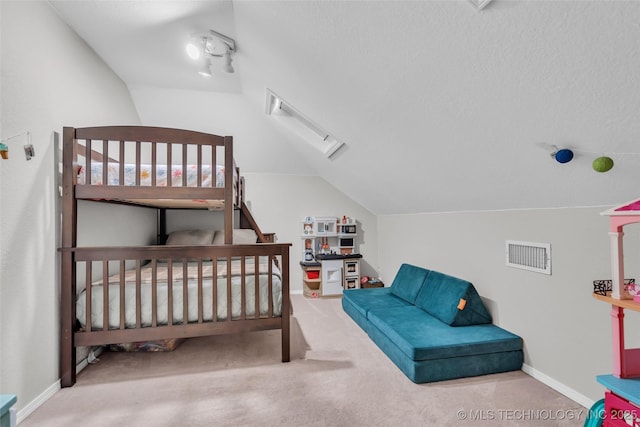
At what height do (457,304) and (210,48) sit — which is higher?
(210,48)

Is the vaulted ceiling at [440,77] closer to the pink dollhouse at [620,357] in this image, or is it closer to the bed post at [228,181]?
the pink dollhouse at [620,357]

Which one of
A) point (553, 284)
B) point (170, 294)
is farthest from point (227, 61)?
point (553, 284)

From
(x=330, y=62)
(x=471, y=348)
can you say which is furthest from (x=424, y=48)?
(x=471, y=348)

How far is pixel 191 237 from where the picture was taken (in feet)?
12.8

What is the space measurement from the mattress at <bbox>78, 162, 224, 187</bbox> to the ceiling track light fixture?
1022 millimetres

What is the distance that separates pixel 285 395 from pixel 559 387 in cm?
173

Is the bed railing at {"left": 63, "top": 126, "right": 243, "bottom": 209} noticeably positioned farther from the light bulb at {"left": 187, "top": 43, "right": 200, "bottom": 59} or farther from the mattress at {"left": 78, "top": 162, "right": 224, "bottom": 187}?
the light bulb at {"left": 187, "top": 43, "right": 200, "bottom": 59}

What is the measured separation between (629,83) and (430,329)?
185cm

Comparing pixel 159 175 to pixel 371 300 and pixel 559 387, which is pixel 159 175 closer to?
pixel 371 300

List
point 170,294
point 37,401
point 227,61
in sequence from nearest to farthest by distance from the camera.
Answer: point 37,401, point 170,294, point 227,61

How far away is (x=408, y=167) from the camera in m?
2.50

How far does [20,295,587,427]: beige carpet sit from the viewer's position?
1594 mm

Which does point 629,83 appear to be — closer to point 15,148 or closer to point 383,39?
point 383,39

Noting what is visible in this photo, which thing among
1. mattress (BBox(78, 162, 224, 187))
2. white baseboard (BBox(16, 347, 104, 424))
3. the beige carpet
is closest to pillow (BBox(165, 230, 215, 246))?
the beige carpet
